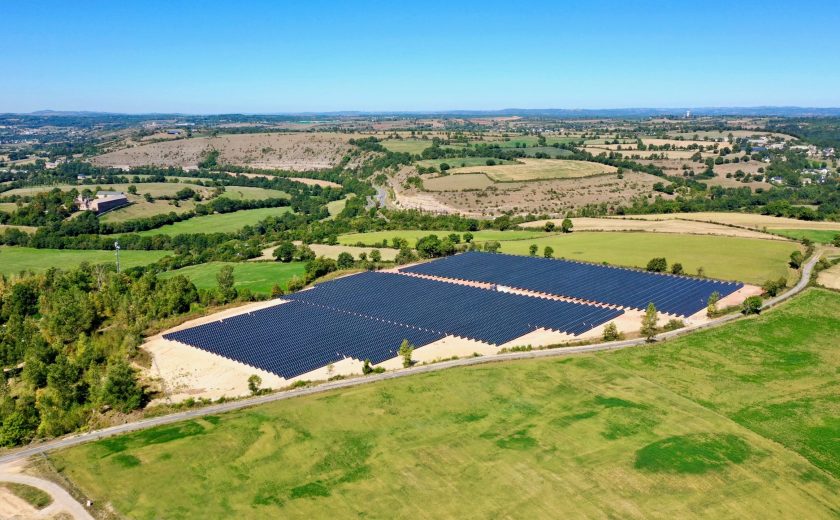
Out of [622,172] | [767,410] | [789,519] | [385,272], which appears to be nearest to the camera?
[789,519]

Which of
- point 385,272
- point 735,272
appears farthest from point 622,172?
point 385,272

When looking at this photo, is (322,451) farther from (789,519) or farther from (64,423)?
(789,519)

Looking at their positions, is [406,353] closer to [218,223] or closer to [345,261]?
[345,261]

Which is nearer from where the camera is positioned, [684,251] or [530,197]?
[684,251]

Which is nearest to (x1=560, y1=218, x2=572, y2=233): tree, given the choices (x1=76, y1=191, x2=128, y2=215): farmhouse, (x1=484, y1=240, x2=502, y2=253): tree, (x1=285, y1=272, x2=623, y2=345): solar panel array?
(x1=484, y1=240, x2=502, y2=253): tree

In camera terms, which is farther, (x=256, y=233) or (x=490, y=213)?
(x=490, y=213)

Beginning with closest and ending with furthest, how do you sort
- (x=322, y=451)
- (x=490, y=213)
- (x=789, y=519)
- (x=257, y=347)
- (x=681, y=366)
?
(x=789, y=519) < (x=322, y=451) < (x=681, y=366) < (x=257, y=347) < (x=490, y=213)

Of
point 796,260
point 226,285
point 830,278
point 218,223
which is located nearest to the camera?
point 830,278

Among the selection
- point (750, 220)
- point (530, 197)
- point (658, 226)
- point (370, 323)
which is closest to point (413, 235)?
point (658, 226)
